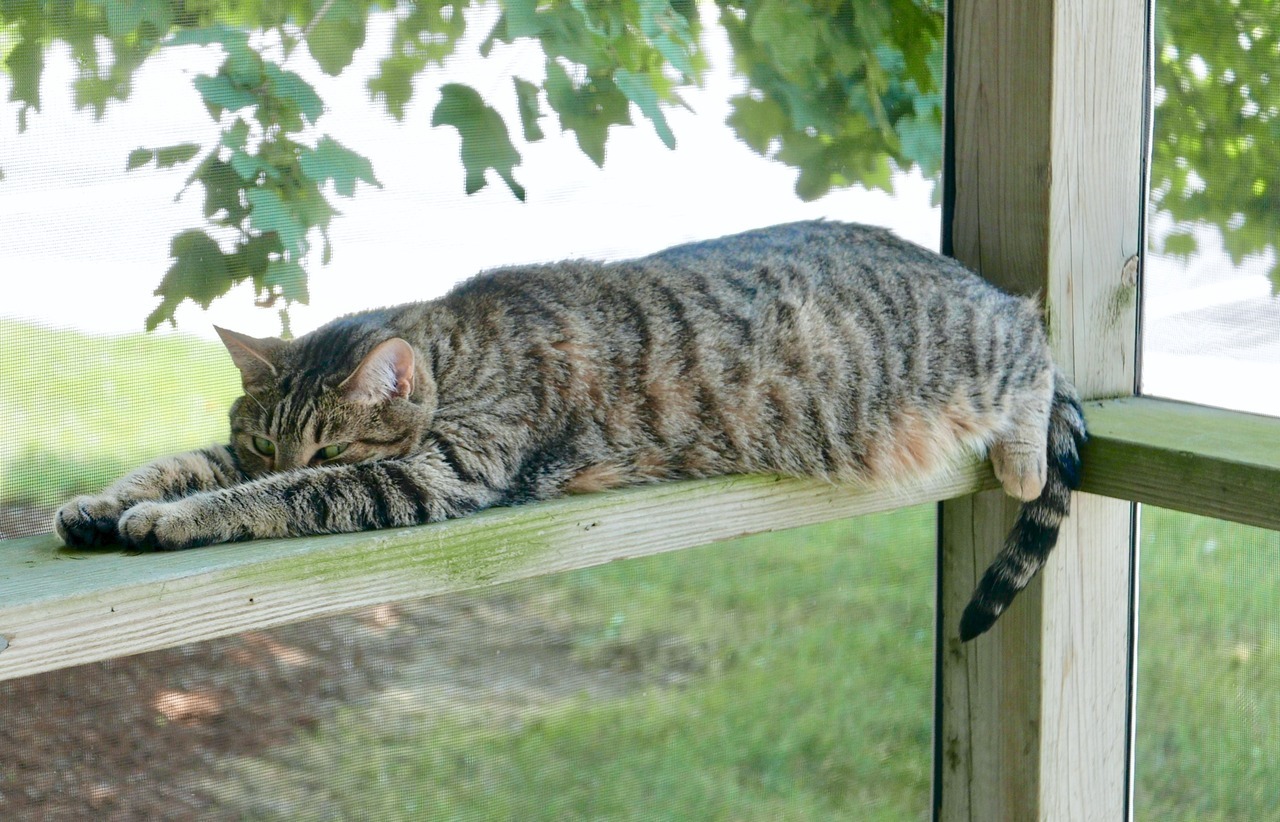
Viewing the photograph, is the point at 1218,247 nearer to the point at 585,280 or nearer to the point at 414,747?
the point at 585,280

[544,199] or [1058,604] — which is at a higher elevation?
[544,199]

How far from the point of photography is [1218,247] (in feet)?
6.70

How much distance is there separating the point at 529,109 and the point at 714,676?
3.61ft

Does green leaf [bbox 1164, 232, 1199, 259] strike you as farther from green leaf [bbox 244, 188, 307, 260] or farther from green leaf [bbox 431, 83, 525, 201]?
green leaf [bbox 244, 188, 307, 260]

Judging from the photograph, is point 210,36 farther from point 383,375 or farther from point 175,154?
point 383,375

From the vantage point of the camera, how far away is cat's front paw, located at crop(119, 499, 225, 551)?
5.14 ft

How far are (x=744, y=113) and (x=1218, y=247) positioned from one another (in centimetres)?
88

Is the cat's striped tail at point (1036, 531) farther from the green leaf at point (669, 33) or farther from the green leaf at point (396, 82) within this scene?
the green leaf at point (396, 82)

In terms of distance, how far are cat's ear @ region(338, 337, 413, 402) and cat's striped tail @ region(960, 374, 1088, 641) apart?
1084 mm

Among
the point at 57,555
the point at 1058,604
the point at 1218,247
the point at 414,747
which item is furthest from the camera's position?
the point at 1058,604

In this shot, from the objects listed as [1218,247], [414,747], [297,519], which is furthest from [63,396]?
[1218,247]

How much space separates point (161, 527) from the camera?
156cm

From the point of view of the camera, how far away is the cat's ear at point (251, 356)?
180cm

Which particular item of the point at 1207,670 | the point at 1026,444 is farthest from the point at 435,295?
the point at 1207,670
